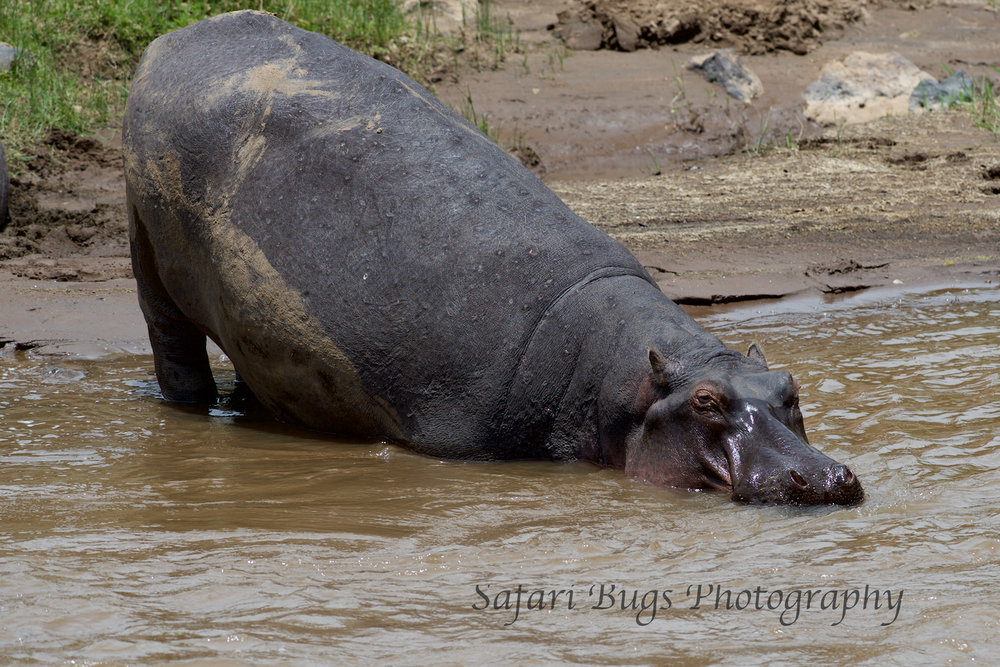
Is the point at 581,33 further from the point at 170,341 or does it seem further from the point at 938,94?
the point at 170,341

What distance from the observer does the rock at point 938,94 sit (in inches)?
456

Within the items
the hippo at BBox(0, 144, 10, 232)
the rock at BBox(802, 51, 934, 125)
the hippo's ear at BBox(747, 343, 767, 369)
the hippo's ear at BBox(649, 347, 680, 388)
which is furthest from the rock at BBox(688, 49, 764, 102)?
the hippo's ear at BBox(649, 347, 680, 388)

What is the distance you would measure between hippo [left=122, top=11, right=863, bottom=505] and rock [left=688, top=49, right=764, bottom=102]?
6863mm

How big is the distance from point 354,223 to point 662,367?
135 centimetres

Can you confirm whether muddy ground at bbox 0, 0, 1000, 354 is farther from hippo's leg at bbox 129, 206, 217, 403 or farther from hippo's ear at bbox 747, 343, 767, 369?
hippo's ear at bbox 747, 343, 767, 369

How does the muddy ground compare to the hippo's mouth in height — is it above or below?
above

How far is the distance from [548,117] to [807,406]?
6094mm

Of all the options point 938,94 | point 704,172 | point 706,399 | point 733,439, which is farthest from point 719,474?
point 938,94

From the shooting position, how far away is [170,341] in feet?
18.0

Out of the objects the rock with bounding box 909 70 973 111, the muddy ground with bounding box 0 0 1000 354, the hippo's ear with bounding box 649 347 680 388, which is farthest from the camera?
the rock with bounding box 909 70 973 111

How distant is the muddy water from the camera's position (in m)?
2.74

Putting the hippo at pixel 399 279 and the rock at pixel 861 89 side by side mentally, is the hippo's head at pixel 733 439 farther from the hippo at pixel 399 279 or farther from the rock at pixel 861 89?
the rock at pixel 861 89

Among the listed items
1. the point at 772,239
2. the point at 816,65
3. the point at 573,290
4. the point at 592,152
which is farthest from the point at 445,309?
the point at 816,65

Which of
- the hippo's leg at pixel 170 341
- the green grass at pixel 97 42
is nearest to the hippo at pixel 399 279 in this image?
the hippo's leg at pixel 170 341
